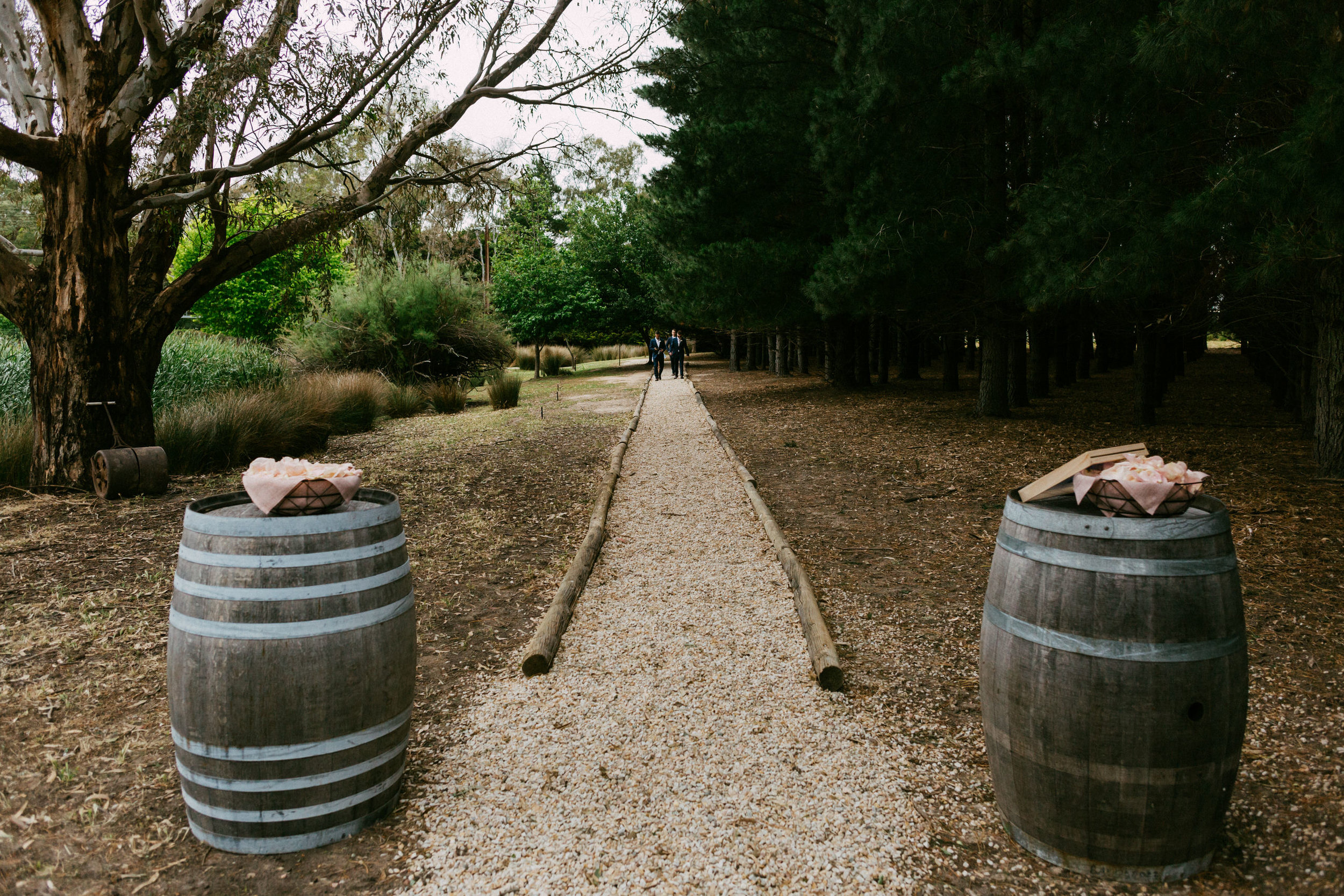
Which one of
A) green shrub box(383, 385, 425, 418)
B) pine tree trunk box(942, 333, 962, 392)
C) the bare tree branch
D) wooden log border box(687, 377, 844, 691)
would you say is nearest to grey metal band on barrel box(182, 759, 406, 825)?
wooden log border box(687, 377, 844, 691)

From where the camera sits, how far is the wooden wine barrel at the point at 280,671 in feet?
7.80

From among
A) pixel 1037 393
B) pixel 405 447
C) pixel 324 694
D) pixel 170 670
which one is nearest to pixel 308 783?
pixel 324 694

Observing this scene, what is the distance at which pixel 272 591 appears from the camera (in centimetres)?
238

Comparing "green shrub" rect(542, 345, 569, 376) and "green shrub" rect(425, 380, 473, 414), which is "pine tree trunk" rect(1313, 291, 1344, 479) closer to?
"green shrub" rect(425, 380, 473, 414)

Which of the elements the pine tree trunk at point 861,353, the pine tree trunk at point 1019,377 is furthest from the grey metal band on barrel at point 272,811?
the pine tree trunk at point 861,353

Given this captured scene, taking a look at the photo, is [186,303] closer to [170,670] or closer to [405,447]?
[405,447]

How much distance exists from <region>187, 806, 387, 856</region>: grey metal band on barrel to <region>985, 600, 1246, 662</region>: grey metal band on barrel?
91.6 inches

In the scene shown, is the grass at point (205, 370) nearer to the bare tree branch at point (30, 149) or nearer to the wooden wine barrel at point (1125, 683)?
the bare tree branch at point (30, 149)

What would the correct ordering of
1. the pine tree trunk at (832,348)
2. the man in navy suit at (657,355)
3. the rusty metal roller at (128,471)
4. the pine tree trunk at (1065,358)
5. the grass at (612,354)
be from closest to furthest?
the rusty metal roller at (128,471) < the pine tree trunk at (1065,358) < the pine tree trunk at (832,348) < the man in navy suit at (657,355) < the grass at (612,354)

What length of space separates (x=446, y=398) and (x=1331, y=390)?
50.5 feet

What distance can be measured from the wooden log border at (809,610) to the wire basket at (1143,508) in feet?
5.51

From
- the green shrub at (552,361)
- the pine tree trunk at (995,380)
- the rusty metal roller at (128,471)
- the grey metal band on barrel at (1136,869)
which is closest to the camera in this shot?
the grey metal band on barrel at (1136,869)

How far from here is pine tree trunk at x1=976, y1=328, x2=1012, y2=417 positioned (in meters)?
12.7

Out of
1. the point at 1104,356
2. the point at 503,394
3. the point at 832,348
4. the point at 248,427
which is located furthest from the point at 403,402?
the point at 1104,356
